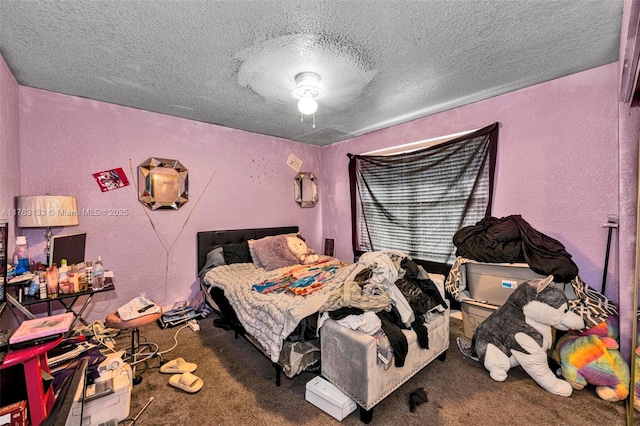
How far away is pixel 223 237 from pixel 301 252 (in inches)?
43.3

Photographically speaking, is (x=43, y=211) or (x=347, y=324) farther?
(x=43, y=211)

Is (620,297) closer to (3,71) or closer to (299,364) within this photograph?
(299,364)

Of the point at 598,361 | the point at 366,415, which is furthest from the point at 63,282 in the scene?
the point at 598,361

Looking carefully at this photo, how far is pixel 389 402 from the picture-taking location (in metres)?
1.82

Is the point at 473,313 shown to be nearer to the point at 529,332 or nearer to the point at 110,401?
the point at 529,332

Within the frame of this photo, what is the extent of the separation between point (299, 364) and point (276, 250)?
163 centimetres

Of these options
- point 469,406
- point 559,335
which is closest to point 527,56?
point 559,335

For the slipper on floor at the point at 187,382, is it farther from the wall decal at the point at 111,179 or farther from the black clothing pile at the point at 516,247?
the black clothing pile at the point at 516,247

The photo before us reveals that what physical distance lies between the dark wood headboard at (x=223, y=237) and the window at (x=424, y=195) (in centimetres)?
140

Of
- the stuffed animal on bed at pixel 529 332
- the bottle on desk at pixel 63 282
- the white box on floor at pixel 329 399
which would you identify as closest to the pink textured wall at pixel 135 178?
the bottle on desk at pixel 63 282

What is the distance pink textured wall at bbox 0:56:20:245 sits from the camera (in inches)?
77.5

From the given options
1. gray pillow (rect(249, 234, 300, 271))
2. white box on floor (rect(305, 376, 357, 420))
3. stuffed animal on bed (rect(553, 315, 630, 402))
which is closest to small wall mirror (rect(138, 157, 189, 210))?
gray pillow (rect(249, 234, 300, 271))

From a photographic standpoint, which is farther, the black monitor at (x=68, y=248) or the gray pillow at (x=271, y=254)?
the gray pillow at (x=271, y=254)

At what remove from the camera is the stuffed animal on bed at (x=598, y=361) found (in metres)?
1.80
